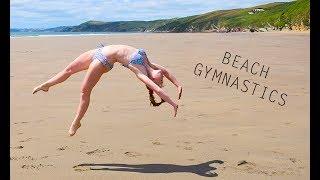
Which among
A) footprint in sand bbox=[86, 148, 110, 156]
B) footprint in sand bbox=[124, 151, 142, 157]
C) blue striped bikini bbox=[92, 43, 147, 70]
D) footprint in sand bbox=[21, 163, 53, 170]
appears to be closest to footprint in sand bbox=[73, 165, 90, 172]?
footprint in sand bbox=[21, 163, 53, 170]

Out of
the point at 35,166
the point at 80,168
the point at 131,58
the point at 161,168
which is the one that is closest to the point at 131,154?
the point at 161,168

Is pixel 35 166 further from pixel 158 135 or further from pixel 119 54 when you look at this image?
pixel 158 135

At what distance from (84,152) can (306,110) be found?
4039 mm

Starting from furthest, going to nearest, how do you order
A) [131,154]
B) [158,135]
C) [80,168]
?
1. [158,135]
2. [131,154]
3. [80,168]

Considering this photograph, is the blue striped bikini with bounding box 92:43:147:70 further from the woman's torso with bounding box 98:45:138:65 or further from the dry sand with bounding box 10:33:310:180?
the dry sand with bounding box 10:33:310:180

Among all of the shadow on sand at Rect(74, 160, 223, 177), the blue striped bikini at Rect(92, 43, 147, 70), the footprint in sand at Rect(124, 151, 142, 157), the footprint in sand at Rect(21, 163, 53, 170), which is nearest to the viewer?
the blue striped bikini at Rect(92, 43, 147, 70)

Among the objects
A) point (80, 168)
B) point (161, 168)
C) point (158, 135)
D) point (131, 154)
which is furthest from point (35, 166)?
point (158, 135)

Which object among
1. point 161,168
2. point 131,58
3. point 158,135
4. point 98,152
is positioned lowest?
point 161,168

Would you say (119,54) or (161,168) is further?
(161,168)

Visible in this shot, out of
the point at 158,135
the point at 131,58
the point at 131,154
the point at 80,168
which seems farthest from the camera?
the point at 158,135

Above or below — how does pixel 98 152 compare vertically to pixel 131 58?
below

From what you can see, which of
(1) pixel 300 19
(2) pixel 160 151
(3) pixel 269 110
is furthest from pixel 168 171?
(1) pixel 300 19

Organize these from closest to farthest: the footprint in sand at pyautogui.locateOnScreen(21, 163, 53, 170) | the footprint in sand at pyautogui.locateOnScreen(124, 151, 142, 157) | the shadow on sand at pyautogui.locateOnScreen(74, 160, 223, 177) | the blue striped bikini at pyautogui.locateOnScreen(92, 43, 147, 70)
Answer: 1. the blue striped bikini at pyautogui.locateOnScreen(92, 43, 147, 70)
2. the shadow on sand at pyautogui.locateOnScreen(74, 160, 223, 177)
3. the footprint in sand at pyautogui.locateOnScreen(21, 163, 53, 170)
4. the footprint in sand at pyautogui.locateOnScreen(124, 151, 142, 157)

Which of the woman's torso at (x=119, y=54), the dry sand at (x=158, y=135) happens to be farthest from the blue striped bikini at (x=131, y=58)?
the dry sand at (x=158, y=135)
